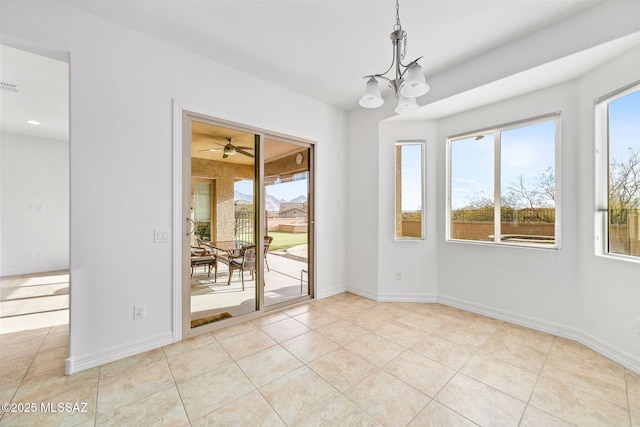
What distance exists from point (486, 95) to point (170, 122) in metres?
3.33

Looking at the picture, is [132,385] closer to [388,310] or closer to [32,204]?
[388,310]

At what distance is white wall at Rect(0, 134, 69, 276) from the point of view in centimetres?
482

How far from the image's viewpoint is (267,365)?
6.80 feet

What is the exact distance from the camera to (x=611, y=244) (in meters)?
2.24

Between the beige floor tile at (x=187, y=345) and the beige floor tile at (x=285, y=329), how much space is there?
1.83 feet

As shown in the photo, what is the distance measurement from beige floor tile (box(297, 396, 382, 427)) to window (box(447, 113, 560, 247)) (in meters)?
2.56

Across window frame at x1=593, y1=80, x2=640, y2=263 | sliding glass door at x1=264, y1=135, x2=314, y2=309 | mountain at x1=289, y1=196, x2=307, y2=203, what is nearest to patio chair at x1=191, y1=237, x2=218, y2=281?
sliding glass door at x1=264, y1=135, x2=314, y2=309

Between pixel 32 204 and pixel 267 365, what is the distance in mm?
6224

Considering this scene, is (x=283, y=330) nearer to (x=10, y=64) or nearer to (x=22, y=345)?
(x=22, y=345)

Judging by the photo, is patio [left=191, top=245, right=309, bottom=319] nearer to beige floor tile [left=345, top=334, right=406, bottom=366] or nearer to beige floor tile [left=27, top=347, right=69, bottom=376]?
beige floor tile [left=27, top=347, right=69, bottom=376]

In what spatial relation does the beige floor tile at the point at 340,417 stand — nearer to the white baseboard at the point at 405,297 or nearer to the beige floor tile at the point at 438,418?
the beige floor tile at the point at 438,418

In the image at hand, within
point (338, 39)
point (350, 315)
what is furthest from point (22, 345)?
point (338, 39)

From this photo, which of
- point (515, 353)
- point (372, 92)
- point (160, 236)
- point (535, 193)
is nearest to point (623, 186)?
point (535, 193)

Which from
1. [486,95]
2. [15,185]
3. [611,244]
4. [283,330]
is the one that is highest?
[486,95]
